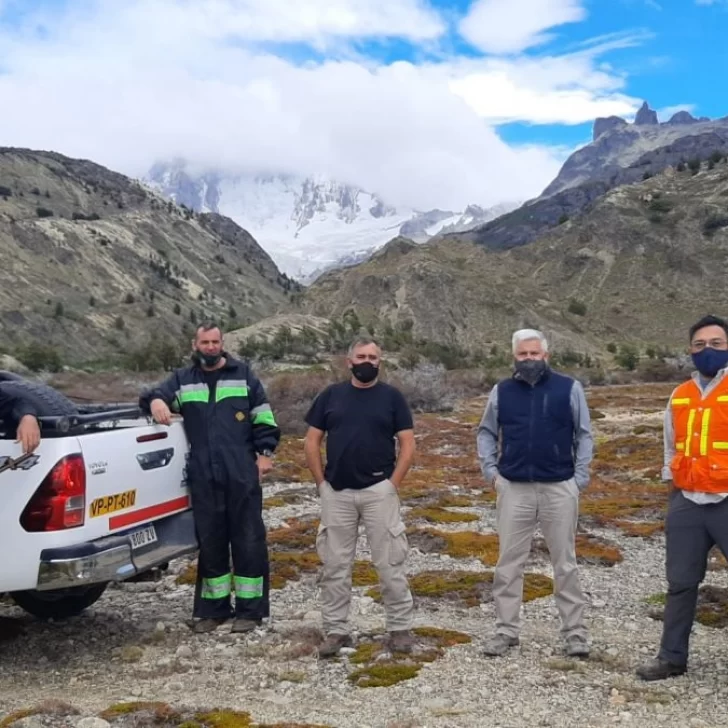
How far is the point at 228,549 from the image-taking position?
23.9ft

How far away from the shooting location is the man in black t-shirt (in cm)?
655

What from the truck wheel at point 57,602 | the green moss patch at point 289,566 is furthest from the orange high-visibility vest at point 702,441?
the green moss patch at point 289,566

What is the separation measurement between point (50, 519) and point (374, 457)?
229 cm

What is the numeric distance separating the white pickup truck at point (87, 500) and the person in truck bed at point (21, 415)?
0.22 feet

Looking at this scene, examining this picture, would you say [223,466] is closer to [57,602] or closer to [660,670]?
[57,602]

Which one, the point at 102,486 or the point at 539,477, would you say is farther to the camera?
the point at 539,477

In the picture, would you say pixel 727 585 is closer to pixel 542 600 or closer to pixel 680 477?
pixel 542 600

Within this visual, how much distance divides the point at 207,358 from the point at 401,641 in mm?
2695

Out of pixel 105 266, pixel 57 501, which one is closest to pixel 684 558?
pixel 57 501

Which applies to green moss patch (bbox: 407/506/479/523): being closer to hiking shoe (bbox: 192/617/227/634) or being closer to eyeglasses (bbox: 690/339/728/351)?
hiking shoe (bbox: 192/617/227/634)

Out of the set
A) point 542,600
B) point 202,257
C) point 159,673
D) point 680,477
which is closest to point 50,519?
point 159,673

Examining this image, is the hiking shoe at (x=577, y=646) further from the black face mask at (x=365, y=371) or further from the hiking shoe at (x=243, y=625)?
the hiking shoe at (x=243, y=625)

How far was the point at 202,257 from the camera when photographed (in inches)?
5300

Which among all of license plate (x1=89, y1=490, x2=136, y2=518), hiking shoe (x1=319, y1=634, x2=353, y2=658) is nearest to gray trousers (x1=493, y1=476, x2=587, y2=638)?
hiking shoe (x1=319, y1=634, x2=353, y2=658)
